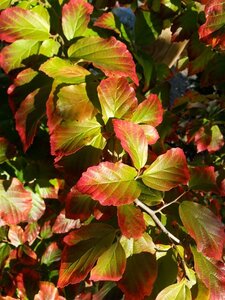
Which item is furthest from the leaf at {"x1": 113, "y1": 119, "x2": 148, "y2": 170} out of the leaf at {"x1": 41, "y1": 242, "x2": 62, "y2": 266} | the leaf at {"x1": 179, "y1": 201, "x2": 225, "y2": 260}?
the leaf at {"x1": 41, "y1": 242, "x2": 62, "y2": 266}

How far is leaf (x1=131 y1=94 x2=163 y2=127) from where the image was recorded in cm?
95

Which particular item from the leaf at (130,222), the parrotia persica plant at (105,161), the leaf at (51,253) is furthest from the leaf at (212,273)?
the leaf at (51,253)

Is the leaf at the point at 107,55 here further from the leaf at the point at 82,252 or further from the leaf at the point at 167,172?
the leaf at the point at 82,252

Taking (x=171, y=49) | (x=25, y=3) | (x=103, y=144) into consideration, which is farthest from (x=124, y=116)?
(x=171, y=49)

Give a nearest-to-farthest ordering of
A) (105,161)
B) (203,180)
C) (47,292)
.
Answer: (105,161), (203,180), (47,292)

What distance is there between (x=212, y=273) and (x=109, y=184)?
274mm

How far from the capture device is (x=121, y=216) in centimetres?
84

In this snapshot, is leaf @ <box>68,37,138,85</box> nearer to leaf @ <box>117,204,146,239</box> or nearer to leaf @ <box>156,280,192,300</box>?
leaf @ <box>117,204,146,239</box>

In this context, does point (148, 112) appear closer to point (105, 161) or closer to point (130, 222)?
point (105, 161)

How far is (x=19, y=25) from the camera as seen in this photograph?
3.39 ft

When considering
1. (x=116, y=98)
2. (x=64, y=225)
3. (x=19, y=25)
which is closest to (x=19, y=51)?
(x=19, y=25)

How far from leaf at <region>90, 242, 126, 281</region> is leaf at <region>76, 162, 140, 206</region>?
129 millimetres

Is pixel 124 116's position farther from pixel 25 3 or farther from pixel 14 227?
pixel 14 227

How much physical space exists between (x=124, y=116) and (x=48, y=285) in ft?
2.09
